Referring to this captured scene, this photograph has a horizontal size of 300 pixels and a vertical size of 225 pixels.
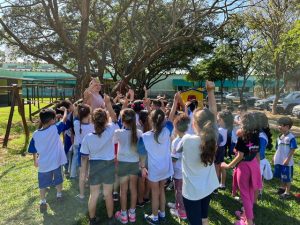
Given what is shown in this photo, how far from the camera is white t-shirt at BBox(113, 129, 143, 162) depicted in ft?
14.8

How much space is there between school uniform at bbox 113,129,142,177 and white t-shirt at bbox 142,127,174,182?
0.26 meters

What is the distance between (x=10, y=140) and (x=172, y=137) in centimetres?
788

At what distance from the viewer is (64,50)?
21516 millimetres

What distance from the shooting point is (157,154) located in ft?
14.1

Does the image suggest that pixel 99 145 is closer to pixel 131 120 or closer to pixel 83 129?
pixel 131 120

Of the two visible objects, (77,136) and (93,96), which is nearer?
(77,136)

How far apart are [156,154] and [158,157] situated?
4 cm

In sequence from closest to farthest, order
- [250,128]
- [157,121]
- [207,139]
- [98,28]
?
[207,139] → [250,128] → [157,121] → [98,28]

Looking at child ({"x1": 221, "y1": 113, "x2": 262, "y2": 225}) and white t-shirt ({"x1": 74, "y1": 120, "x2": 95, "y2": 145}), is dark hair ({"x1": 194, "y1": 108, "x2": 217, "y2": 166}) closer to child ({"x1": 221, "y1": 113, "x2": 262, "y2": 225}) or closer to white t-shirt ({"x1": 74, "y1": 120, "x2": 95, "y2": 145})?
child ({"x1": 221, "y1": 113, "x2": 262, "y2": 225})

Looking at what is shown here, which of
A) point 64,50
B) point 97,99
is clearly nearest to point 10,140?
point 97,99


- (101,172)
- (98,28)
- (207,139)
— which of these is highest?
(98,28)

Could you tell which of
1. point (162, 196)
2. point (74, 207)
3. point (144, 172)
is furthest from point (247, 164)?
point (74, 207)

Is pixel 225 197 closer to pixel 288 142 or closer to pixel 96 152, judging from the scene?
pixel 288 142

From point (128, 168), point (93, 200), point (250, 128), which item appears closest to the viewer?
point (250, 128)
